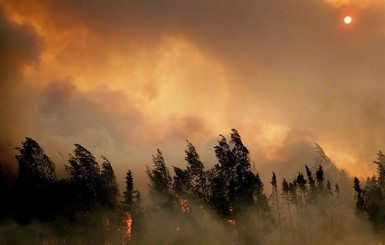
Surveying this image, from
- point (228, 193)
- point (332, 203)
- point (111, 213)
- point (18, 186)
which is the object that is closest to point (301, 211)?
point (332, 203)

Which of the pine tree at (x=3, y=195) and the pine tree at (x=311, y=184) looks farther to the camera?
the pine tree at (x=311, y=184)

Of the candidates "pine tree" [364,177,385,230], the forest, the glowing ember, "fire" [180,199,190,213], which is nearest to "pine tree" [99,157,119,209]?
the forest

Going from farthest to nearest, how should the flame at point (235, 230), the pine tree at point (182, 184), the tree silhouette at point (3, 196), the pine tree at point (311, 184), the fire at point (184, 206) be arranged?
the pine tree at point (311, 184)
the pine tree at point (182, 184)
the fire at point (184, 206)
the flame at point (235, 230)
the tree silhouette at point (3, 196)

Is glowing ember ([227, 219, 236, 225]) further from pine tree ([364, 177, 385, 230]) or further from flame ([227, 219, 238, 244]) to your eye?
pine tree ([364, 177, 385, 230])

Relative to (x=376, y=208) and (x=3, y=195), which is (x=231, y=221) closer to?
(x=3, y=195)

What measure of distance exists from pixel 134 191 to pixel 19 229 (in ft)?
90.4

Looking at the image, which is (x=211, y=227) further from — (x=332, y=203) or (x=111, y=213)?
(x=332, y=203)

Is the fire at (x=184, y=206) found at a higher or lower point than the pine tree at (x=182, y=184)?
lower

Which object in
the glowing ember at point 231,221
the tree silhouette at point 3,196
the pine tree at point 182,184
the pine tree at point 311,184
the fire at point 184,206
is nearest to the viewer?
the tree silhouette at point 3,196

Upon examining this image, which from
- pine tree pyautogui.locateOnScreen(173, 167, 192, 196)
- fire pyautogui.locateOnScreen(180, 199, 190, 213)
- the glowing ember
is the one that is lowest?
the glowing ember

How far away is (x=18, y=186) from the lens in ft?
171

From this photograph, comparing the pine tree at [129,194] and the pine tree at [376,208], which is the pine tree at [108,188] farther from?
the pine tree at [376,208]

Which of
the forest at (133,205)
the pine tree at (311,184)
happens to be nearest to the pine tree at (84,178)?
the forest at (133,205)

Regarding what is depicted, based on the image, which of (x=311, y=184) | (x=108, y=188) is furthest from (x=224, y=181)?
(x=311, y=184)
